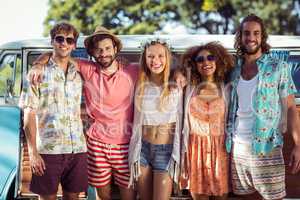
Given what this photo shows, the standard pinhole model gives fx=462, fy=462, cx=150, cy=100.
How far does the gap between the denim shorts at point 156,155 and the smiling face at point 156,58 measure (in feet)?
2.08

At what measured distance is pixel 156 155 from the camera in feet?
12.9

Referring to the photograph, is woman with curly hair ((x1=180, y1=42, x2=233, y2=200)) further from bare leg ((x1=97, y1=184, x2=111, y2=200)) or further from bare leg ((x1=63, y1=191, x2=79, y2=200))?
bare leg ((x1=63, y1=191, x2=79, y2=200))

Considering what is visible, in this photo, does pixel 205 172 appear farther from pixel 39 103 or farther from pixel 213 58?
pixel 39 103

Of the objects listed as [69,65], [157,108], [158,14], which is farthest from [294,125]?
[158,14]

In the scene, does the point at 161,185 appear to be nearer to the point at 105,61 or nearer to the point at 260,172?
the point at 260,172

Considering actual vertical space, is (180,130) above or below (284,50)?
below

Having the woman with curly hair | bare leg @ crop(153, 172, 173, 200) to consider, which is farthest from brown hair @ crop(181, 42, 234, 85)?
bare leg @ crop(153, 172, 173, 200)

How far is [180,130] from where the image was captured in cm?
398

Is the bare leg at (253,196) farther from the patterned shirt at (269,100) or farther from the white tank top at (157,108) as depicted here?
the white tank top at (157,108)

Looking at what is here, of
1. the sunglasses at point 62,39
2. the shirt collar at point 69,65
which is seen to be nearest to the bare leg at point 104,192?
the shirt collar at point 69,65

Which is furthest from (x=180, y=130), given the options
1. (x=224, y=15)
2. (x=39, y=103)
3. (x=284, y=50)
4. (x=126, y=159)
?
(x=224, y=15)

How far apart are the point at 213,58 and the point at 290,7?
1558 centimetres

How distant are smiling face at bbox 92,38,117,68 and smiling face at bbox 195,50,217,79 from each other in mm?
750

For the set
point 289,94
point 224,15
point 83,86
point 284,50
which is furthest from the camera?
point 224,15
